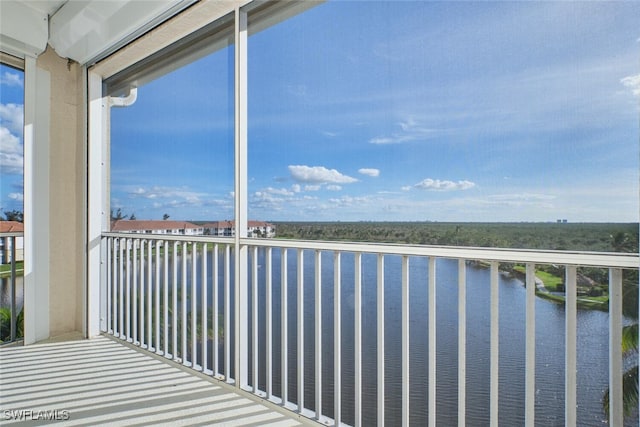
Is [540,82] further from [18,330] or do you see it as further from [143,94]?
[18,330]

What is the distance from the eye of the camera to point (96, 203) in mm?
3008

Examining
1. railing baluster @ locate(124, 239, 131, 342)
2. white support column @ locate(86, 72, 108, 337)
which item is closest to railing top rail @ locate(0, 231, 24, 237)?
white support column @ locate(86, 72, 108, 337)

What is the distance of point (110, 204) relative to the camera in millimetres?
3045

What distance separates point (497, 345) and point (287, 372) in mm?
1078

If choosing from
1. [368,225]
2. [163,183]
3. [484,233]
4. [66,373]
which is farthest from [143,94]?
[484,233]

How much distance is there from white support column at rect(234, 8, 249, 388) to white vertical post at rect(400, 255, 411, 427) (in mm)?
960

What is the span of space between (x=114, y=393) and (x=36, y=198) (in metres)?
1.72

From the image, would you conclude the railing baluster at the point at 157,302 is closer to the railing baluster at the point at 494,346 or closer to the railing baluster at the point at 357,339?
the railing baluster at the point at 357,339

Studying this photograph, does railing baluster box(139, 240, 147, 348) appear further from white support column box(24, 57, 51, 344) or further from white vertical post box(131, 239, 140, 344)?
white support column box(24, 57, 51, 344)

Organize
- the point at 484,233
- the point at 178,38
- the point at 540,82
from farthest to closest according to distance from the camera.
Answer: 1. the point at 178,38
2. the point at 484,233
3. the point at 540,82

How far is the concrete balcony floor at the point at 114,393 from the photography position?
5.82 ft

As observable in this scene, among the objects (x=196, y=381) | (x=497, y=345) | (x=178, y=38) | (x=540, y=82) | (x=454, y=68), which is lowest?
(x=196, y=381)

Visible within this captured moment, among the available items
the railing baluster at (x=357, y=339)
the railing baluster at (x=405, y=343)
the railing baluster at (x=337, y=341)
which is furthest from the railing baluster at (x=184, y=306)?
the railing baluster at (x=405, y=343)

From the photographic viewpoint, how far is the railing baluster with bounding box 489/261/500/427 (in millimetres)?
1272
